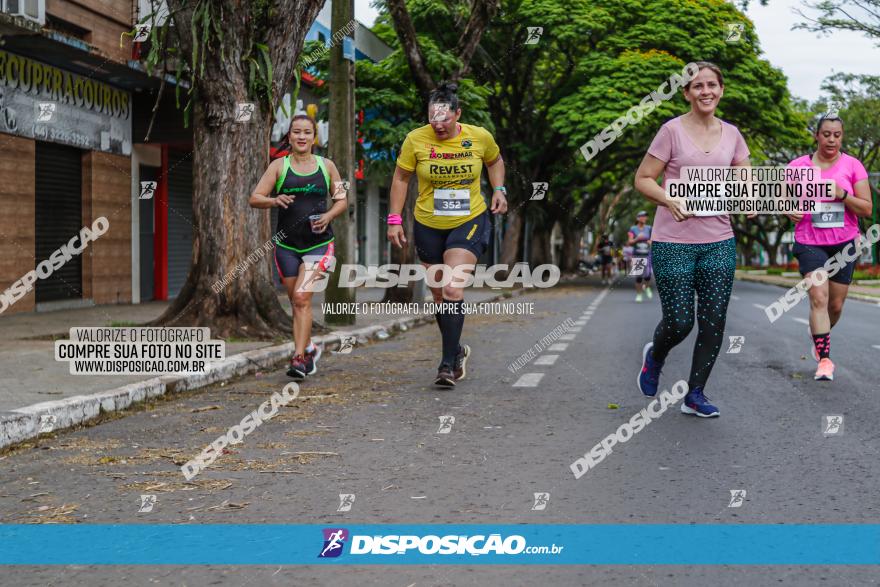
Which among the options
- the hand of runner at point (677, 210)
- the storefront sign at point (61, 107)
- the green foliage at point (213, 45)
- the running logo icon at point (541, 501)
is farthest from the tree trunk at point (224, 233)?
the running logo icon at point (541, 501)

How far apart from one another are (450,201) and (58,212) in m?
10.9

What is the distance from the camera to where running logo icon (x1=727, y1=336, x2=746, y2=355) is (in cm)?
1034

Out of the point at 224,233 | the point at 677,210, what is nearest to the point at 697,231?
the point at 677,210

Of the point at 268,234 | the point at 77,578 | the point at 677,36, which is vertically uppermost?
the point at 677,36

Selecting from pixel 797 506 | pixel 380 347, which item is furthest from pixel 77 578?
pixel 380 347

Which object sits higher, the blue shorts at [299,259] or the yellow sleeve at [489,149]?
the yellow sleeve at [489,149]

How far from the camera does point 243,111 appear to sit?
10312mm

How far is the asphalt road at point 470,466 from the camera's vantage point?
133 inches

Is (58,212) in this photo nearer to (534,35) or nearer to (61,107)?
(61,107)

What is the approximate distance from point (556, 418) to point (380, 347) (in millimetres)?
5330

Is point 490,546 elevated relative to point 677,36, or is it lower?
lower

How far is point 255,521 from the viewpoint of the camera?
12.9 ft

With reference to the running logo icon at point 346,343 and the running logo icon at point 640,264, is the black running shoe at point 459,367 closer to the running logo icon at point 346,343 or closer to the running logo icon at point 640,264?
the running logo icon at point 346,343

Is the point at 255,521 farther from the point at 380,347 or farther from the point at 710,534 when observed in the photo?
the point at 380,347
